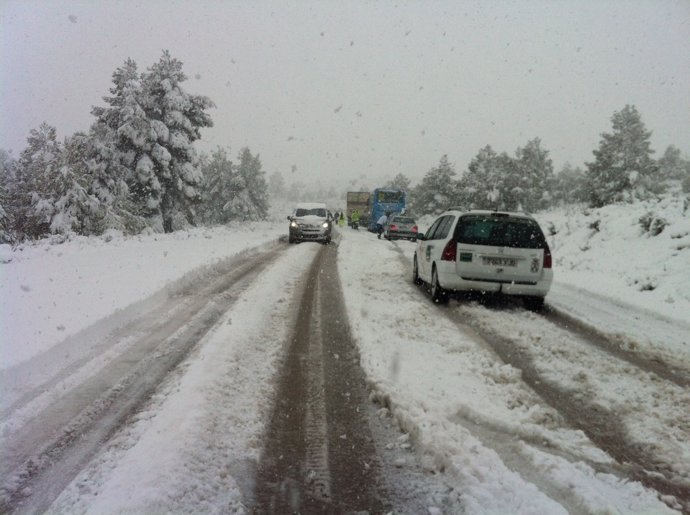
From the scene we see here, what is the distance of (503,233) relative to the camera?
7.97 metres

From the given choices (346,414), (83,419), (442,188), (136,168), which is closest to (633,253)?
(346,414)

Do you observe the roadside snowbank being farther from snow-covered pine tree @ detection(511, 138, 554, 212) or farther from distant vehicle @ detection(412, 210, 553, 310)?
snow-covered pine tree @ detection(511, 138, 554, 212)

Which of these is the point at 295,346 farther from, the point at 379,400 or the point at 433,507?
the point at 433,507

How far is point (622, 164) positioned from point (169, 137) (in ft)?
133

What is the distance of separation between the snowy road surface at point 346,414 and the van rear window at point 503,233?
148 centimetres

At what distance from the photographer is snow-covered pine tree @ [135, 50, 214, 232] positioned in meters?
28.8

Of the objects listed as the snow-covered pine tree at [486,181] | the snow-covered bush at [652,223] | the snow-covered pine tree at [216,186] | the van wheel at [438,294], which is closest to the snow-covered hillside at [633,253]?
the snow-covered bush at [652,223]

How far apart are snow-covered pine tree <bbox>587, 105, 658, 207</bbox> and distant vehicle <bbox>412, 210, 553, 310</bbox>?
39.7 m

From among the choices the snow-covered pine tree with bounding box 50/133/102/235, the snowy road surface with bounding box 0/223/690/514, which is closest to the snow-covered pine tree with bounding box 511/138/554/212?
the snow-covered pine tree with bounding box 50/133/102/235

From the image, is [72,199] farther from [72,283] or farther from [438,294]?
[438,294]

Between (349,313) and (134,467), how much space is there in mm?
4665

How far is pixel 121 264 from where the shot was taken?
11711 mm

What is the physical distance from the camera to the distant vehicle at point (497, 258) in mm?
7844

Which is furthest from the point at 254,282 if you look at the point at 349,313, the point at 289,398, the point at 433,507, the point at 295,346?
the point at 433,507
